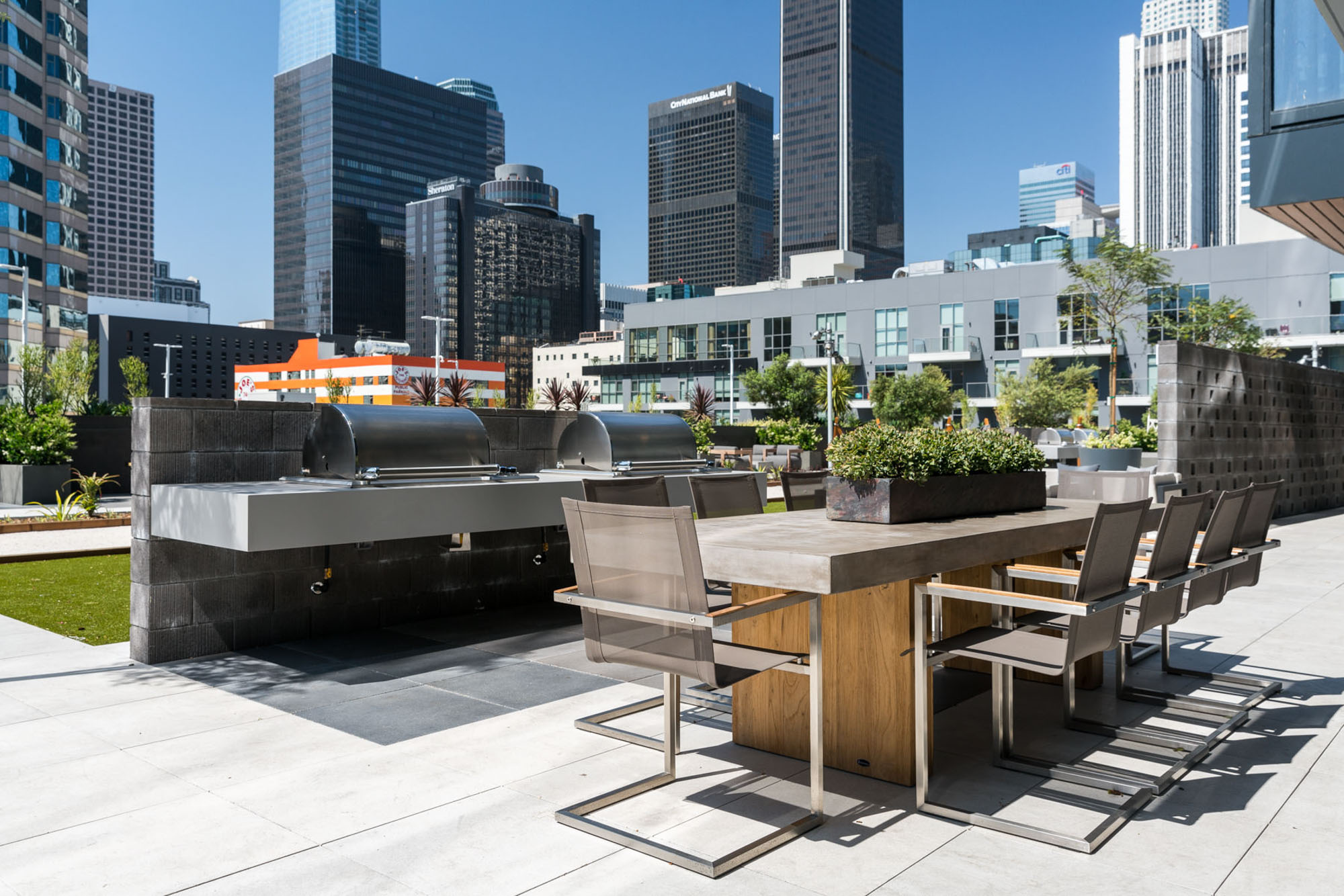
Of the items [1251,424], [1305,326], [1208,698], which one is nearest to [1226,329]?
[1305,326]

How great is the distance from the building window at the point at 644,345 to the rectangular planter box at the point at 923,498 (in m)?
65.2

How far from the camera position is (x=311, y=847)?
9.87 ft

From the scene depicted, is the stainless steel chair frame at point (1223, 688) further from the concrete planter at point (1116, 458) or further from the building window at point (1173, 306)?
the building window at point (1173, 306)

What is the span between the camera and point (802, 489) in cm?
580

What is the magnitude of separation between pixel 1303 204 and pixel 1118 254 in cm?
2184

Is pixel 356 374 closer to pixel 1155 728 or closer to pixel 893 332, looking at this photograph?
pixel 893 332

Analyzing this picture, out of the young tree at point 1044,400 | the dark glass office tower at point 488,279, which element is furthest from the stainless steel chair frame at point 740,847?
the dark glass office tower at point 488,279

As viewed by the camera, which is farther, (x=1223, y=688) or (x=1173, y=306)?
(x=1173, y=306)

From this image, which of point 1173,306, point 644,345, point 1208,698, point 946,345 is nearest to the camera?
point 1208,698

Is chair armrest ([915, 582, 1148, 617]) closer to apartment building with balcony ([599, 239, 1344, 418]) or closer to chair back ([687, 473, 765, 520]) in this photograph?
chair back ([687, 473, 765, 520])

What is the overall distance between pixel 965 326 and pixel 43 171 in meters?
54.9

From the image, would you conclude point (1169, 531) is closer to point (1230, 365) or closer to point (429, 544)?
point (429, 544)

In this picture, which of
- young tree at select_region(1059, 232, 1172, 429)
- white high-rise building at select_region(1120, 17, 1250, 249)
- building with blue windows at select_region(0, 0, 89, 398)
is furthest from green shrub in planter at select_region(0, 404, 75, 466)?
white high-rise building at select_region(1120, 17, 1250, 249)

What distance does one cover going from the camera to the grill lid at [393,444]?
582 centimetres
